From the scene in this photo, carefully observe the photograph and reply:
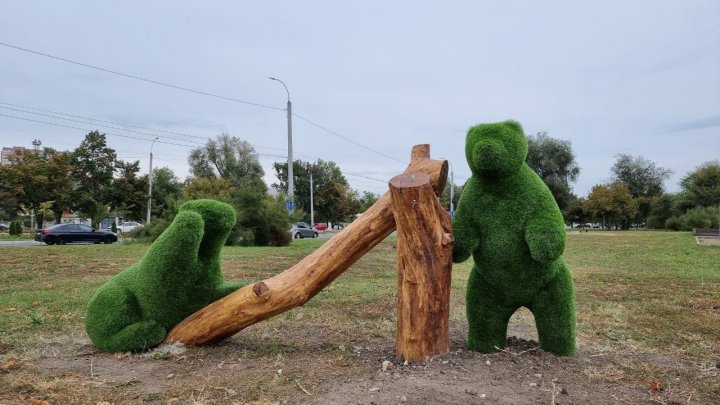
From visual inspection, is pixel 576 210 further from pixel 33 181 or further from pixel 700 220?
pixel 33 181

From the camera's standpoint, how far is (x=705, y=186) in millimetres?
46344

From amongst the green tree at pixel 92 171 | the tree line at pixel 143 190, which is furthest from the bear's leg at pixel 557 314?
the green tree at pixel 92 171

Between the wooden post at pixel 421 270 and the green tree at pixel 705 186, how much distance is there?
49529 mm

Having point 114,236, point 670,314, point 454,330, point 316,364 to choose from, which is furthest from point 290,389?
point 114,236

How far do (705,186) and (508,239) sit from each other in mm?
52587

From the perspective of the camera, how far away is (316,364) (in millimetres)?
3893

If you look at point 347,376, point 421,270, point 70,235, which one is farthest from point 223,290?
point 70,235

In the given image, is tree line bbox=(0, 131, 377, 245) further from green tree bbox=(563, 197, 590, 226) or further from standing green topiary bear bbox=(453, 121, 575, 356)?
green tree bbox=(563, 197, 590, 226)

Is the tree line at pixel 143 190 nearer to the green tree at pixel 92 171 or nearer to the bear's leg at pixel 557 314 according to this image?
the green tree at pixel 92 171

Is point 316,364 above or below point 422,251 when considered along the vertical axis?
below

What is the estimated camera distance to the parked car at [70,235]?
20578 mm

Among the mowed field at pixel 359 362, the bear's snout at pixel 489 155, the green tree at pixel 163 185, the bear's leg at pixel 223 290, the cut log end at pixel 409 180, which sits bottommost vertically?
the mowed field at pixel 359 362

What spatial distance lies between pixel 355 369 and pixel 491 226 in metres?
1.49

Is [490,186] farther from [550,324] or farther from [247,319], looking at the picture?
[247,319]
